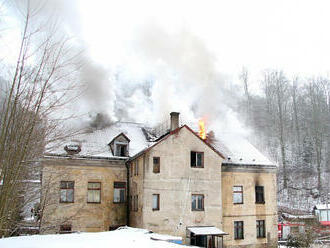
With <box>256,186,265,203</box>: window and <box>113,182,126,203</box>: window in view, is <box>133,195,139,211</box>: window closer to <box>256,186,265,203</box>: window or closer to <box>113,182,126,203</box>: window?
<box>113,182,126,203</box>: window

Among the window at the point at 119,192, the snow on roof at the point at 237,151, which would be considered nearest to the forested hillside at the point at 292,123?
the snow on roof at the point at 237,151

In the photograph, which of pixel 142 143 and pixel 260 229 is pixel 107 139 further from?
pixel 260 229

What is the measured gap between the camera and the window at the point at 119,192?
2439 centimetres

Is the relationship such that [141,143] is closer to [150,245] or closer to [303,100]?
[150,245]

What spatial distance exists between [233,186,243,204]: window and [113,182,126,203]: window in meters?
8.62

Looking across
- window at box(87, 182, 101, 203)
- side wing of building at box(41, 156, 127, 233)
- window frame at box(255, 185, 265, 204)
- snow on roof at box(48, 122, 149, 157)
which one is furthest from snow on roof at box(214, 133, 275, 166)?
window at box(87, 182, 101, 203)

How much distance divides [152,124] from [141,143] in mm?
4025

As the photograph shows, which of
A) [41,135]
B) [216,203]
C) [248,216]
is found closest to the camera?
[41,135]

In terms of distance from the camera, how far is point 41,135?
7.02 m

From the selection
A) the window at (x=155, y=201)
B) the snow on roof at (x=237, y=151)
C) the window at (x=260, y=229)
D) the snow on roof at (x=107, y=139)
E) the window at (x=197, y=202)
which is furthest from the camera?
the snow on roof at (x=237, y=151)

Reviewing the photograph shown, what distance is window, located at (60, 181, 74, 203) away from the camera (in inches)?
901

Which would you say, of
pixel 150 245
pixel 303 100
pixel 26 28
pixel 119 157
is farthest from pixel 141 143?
pixel 303 100

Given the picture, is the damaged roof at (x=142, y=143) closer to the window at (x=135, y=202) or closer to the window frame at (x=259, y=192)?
the window frame at (x=259, y=192)

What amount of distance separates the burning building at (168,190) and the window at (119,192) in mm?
74
